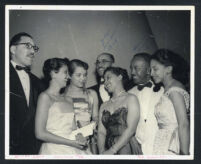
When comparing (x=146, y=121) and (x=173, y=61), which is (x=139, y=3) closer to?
(x=173, y=61)

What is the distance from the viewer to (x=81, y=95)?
2.86 m

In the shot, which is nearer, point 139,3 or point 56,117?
point 56,117

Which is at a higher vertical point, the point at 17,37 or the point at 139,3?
the point at 139,3

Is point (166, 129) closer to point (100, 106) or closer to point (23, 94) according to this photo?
point (100, 106)

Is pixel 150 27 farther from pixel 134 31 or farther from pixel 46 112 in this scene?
pixel 46 112

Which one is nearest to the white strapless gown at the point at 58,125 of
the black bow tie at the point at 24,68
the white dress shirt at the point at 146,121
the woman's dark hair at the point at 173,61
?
the black bow tie at the point at 24,68

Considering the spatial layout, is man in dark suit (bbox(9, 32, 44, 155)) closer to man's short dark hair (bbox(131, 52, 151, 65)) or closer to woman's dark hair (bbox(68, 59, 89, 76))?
woman's dark hair (bbox(68, 59, 89, 76))

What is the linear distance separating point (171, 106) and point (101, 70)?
2.31 feet

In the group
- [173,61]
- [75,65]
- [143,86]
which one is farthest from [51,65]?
[173,61]

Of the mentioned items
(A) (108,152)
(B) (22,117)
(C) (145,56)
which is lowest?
(A) (108,152)

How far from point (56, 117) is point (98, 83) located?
48cm

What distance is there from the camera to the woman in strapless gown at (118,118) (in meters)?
2.82

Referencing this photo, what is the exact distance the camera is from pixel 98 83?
2.88 metres

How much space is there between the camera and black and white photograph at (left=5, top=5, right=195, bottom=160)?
2826mm
